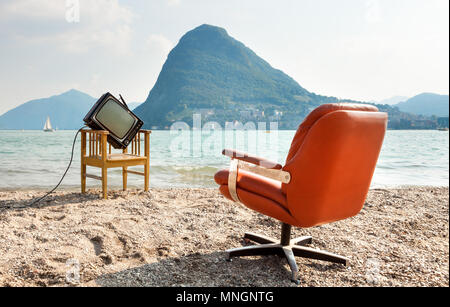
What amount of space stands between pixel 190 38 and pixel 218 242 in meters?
104

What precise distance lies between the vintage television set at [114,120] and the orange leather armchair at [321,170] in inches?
97.3

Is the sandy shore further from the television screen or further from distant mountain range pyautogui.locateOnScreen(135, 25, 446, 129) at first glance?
distant mountain range pyautogui.locateOnScreen(135, 25, 446, 129)

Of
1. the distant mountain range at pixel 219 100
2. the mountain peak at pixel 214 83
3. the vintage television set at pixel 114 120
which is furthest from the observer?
the mountain peak at pixel 214 83

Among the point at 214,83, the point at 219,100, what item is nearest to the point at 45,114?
the point at 219,100

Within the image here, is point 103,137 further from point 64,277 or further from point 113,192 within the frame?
point 64,277

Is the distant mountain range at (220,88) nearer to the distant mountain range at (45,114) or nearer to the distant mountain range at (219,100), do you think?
the distant mountain range at (219,100)

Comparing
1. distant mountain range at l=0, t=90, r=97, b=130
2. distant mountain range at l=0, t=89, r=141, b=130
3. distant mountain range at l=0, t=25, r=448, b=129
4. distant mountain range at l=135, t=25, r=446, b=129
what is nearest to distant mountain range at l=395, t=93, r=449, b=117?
distant mountain range at l=0, t=25, r=448, b=129

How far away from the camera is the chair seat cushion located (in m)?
1.87

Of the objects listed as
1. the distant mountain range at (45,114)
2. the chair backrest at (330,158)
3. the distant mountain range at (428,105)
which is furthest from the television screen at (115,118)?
the distant mountain range at (428,105)

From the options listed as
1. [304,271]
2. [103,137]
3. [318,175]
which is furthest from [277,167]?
[103,137]

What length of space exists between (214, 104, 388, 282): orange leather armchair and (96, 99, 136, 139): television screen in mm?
2505

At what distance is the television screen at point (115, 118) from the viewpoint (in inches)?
157

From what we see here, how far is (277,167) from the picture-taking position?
186cm

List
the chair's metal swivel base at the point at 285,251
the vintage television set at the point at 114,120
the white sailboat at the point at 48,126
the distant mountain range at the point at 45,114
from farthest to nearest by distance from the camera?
the white sailboat at the point at 48,126 < the distant mountain range at the point at 45,114 < the vintage television set at the point at 114,120 < the chair's metal swivel base at the point at 285,251
